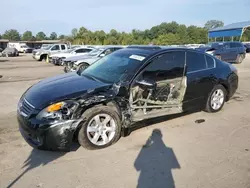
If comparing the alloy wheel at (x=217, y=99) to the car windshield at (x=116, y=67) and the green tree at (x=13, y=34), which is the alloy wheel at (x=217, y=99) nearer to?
the car windshield at (x=116, y=67)

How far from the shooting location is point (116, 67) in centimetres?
469

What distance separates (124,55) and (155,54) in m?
0.69

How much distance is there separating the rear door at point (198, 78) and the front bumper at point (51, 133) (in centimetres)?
248

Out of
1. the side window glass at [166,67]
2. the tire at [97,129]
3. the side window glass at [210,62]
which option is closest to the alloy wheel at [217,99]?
the side window glass at [210,62]

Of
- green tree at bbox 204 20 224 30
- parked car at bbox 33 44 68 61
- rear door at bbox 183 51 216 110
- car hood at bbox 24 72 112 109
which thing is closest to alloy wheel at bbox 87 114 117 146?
car hood at bbox 24 72 112 109

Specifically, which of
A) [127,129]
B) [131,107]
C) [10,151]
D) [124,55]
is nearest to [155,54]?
[124,55]

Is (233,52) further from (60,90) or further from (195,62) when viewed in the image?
(60,90)

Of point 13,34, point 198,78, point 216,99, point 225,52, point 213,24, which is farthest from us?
point 213,24

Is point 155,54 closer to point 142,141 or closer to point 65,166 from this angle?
point 142,141

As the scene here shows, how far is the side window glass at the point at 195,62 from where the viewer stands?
201 inches

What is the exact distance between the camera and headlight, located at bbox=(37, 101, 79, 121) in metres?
3.60

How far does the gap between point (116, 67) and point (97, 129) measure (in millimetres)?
1337

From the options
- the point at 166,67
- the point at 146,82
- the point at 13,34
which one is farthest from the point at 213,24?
the point at 146,82

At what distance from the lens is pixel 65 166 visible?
11.3 ft
